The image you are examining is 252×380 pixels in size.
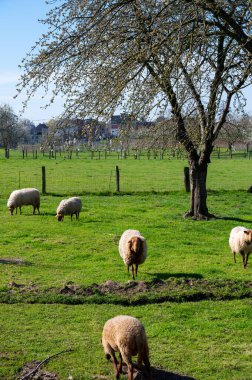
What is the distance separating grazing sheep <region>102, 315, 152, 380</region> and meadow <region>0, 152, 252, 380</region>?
41cm

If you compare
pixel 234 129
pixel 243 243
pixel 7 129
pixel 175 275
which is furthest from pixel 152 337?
pixel 7 129

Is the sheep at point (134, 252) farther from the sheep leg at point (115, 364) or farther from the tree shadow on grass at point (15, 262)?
the sheep leg at point (115, 364)

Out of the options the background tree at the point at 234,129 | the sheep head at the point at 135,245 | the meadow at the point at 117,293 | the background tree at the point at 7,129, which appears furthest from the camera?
the background tree at the point at 7,129

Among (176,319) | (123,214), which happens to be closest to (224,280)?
(176,319)

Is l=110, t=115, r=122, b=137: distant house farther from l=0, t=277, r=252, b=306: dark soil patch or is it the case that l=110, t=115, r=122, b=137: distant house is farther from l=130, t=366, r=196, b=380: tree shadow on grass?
l=130, t=366, r=196, b=380: tree shadow on grass

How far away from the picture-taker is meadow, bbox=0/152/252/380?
330 inches

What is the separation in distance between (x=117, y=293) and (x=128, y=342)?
414 cm

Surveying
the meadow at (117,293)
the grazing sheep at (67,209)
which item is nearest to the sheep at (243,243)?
the meadow at (117,293)

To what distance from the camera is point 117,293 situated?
458 inches

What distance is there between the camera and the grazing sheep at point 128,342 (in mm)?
7481

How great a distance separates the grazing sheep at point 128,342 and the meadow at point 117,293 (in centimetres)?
41

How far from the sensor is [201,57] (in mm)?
9414

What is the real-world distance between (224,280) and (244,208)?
12.5m

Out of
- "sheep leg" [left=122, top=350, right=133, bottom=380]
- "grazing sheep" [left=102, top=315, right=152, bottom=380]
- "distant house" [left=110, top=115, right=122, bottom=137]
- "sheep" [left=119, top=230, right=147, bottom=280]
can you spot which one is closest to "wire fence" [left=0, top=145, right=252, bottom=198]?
"sheep" [left=119, top=230, right=147, bottom=280]
